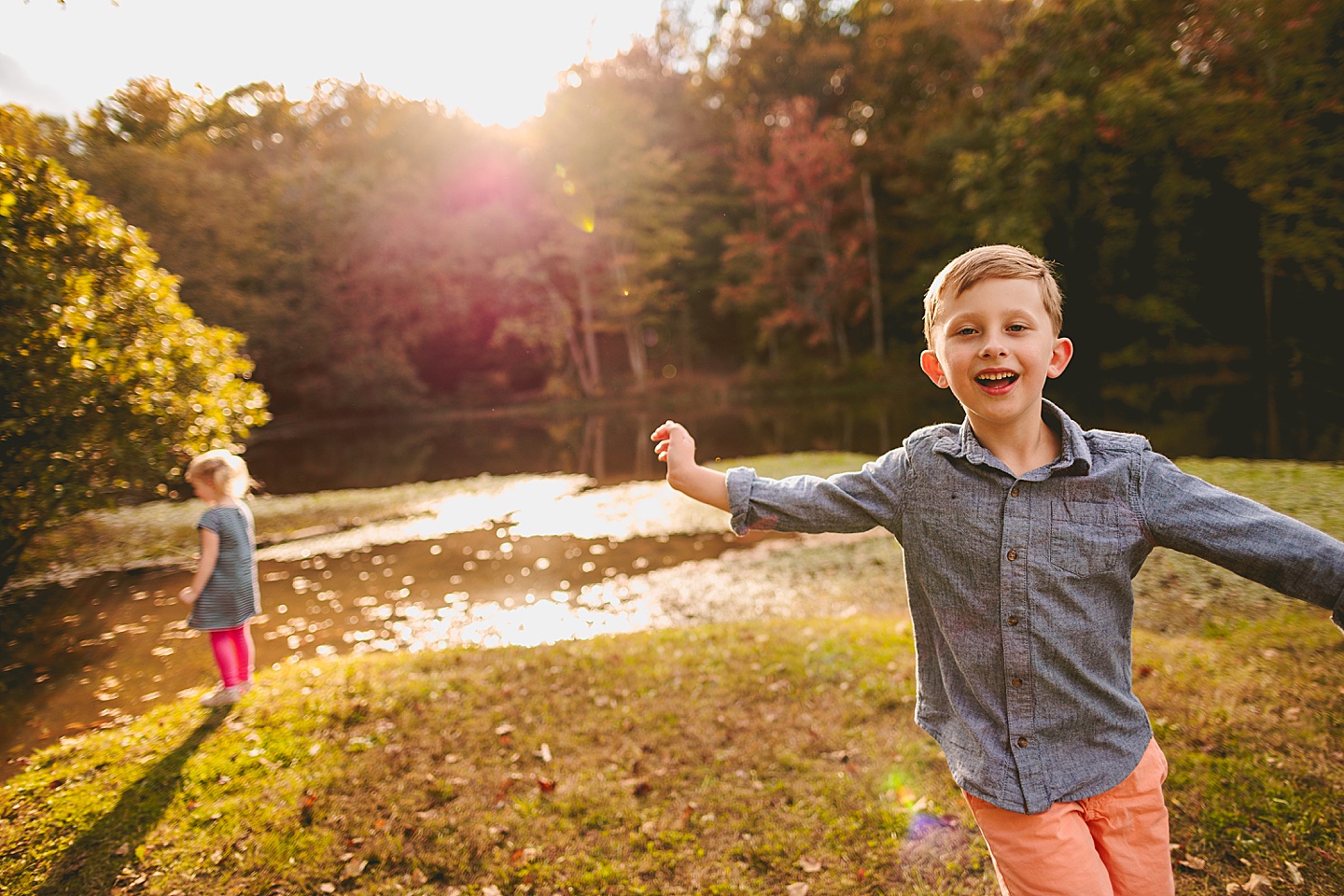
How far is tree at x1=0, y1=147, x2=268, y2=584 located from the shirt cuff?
8.53m

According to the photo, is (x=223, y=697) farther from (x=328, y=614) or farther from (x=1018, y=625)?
(x=1018, y=625)

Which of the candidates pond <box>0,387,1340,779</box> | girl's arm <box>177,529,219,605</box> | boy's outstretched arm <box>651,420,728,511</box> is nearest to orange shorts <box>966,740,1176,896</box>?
boy's outstretched arm <box>651,420,728,511</box>

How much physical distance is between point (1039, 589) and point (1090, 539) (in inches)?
7.0

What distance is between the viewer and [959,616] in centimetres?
199

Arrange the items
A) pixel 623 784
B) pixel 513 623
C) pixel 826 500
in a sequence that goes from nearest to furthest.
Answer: pixel 826 500, pixel 623 784, pixel 513 623

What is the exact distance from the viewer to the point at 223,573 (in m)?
5.33

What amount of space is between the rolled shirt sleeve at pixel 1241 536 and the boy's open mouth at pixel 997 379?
15.0 inches

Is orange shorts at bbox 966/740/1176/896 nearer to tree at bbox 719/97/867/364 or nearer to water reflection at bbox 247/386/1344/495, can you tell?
water reflection at bbox 247/386/1344/495

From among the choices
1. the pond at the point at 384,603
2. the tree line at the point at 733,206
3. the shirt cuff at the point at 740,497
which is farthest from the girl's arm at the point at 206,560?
the tree line at the point at 733,206

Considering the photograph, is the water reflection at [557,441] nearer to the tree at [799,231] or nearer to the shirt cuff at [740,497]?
the tree at [799,231]

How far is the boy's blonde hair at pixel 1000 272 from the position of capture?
1.89 m

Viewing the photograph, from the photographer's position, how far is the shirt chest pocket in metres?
1.83

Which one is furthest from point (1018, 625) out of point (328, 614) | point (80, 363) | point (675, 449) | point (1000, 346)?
point (80, 363)

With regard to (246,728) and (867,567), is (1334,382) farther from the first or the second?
(246,728)
